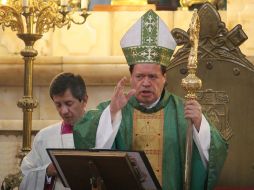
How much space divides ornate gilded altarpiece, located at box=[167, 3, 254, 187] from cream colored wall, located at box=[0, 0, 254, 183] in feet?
5.05

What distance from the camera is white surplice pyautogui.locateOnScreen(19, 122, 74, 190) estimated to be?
6887 millimetres

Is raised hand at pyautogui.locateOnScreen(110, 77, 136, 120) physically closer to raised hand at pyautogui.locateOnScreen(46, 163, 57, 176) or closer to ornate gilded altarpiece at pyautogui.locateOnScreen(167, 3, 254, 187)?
raised hand at pyautogui.locateOnScreen(46, 163, 57, 176)

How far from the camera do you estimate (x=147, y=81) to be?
631 centimetres

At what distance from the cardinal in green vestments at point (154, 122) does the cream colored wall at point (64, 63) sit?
2.43 m

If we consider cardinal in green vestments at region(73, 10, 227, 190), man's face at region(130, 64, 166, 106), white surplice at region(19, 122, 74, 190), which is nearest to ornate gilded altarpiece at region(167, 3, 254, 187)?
cardinal in green vestments at region(73, 10, 227, 190)

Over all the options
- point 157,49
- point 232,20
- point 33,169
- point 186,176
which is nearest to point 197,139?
point 186,176

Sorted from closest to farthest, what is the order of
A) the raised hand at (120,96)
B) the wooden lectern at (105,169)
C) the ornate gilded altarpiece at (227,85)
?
the wooden lectern at (105,169) < the raised hand at (120,96) < the ornate gilded altarpiece at (227,85)

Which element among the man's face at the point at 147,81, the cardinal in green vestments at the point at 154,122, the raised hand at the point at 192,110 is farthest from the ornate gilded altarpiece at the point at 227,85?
the raised hand at the point at 192,110

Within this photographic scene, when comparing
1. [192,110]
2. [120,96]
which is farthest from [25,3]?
[192,110]

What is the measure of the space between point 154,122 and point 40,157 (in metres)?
0.80

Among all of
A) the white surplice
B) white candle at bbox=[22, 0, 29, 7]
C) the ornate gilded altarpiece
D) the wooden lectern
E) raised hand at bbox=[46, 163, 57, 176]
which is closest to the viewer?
the wooden lectern

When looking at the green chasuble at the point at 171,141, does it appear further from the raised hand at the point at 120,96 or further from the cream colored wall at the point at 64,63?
the cream colored wall at the point at 64,63

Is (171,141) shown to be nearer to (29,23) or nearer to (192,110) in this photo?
(192,110)

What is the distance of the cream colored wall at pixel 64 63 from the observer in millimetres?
9180
